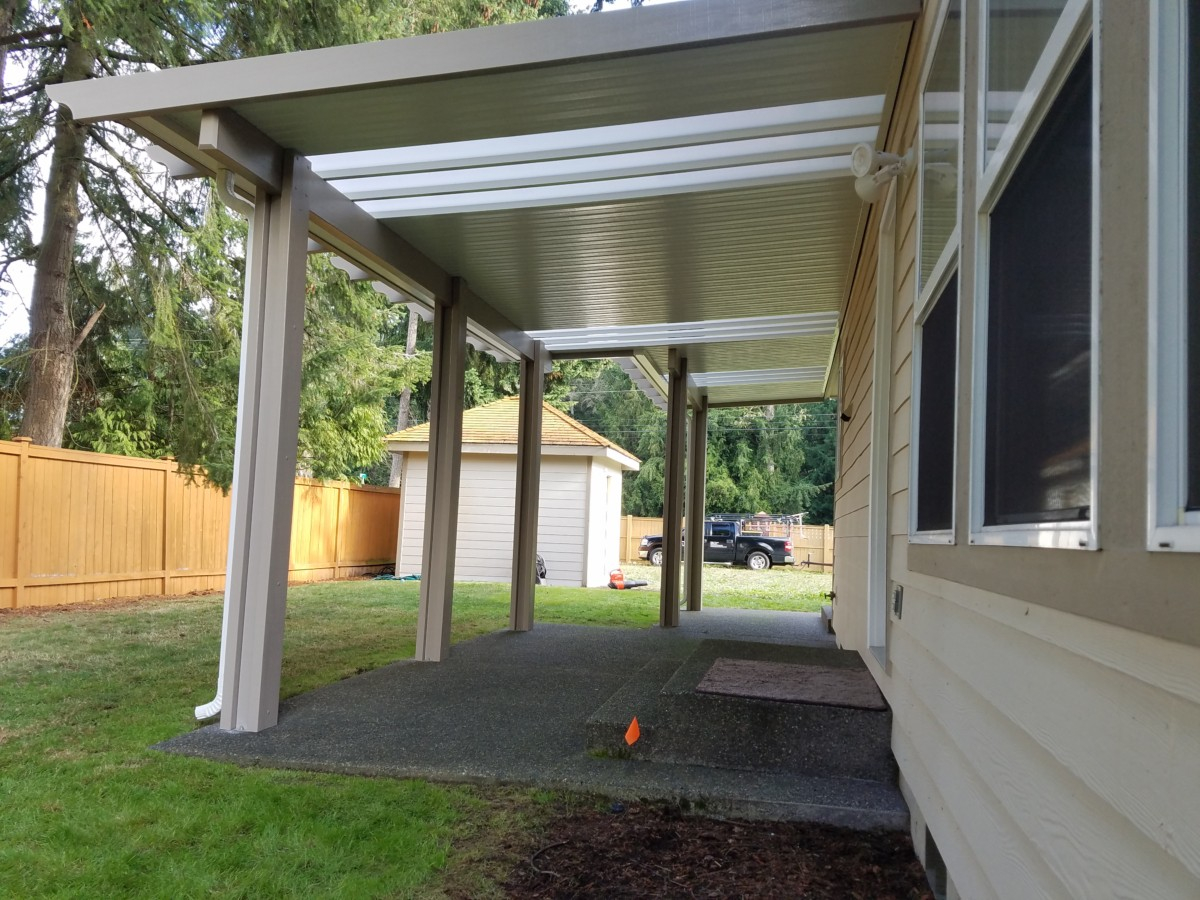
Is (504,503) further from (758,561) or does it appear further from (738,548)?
(758,561)

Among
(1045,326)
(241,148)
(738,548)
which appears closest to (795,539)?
(738,548)

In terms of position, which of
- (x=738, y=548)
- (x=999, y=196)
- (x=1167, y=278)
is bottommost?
(x=738, y=548)

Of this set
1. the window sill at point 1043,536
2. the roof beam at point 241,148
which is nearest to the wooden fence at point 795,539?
the roof beam at point 241,148

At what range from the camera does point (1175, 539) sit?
874mm

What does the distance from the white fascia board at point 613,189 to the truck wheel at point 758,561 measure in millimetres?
18309

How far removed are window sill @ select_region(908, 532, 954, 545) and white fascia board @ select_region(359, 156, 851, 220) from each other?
7.66 feet

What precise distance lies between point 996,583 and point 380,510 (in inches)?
591

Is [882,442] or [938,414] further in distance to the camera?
[882,442]

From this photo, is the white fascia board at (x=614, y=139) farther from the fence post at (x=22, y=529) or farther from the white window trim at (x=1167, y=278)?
the fence post at (x=22, y=529)

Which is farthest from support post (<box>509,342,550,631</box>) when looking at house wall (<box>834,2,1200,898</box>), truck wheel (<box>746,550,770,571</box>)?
truck wheel (<box>746,550,770,571</box>)

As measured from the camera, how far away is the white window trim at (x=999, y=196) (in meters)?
1.12

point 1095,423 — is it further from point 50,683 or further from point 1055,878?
point 50,683

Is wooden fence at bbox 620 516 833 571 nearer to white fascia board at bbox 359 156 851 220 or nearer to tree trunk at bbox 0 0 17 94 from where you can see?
tree trunk at bbox 0 0 17 94

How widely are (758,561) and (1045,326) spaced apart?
21304 mm
